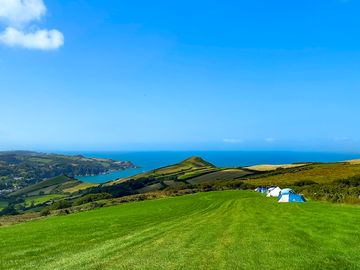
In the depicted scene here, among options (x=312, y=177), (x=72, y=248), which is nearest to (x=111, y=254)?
(x=72, y=248)

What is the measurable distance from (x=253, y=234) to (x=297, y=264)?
784 centimetres

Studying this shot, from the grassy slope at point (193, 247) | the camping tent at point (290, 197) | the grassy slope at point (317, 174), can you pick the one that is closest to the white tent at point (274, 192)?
the camping tent at point (290, 197)

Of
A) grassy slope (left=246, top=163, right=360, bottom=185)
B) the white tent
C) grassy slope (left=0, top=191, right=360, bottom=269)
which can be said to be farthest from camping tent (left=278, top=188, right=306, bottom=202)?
grassy slope (left=246, top=163, right=360, bottom=185)

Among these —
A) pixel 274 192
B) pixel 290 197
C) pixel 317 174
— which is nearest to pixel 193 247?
pixel 290 197

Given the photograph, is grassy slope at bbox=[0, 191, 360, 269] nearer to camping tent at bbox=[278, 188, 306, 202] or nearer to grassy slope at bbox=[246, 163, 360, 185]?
camping tent at bbox=[278, 188, 306, 202]

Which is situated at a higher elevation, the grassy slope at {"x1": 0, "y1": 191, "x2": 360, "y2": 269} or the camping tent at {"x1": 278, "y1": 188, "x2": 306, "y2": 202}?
the grassy slope at {"x1": 0, "y1": 191, "x2": 360, "y2": 269}

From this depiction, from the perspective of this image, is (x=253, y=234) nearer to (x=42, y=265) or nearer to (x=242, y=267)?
(x=242, y=267)

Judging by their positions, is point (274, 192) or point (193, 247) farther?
point (274, 192)

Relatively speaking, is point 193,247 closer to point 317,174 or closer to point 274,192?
point 274,192

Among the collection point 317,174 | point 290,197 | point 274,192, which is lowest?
point 274,192

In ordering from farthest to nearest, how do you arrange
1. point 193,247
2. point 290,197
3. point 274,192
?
point 274,192 < point 290,197 < point 193,247

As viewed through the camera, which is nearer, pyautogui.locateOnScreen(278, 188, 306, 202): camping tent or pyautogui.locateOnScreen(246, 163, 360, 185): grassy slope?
pyautogui.locateOnScreen(278, 188, 306, 202): camping tent

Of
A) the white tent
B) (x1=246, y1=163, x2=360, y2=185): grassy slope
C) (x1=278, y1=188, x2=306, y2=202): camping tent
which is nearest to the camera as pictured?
(x1=278, y1=188, x2=306, y2=202): camping tent

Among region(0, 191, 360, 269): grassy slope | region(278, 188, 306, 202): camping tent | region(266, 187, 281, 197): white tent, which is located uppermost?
region(0, 191, 360, 269): grassy slope
